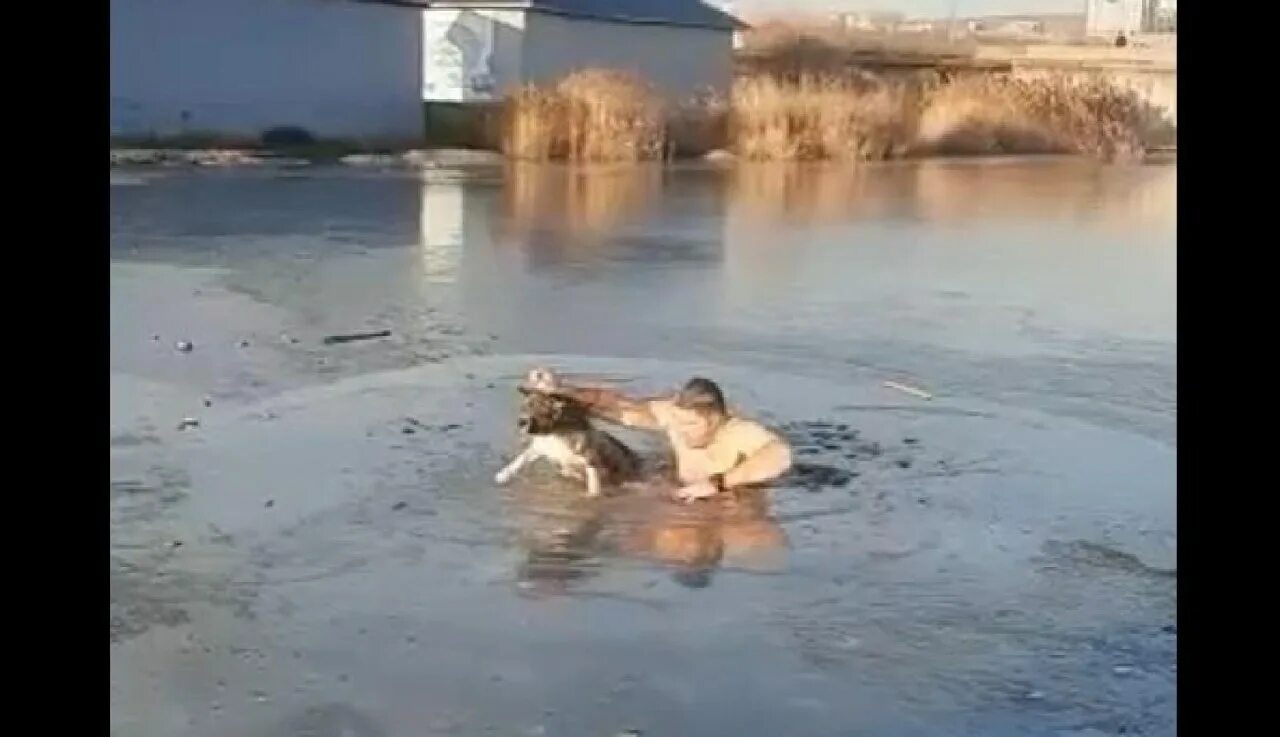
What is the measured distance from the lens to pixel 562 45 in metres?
3.37

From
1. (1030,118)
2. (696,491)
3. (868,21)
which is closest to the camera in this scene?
(696,491)

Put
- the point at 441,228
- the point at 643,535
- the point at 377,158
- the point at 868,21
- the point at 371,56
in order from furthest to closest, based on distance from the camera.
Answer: the point at 377,158, the point at 441,228, the point at 371,56, the point at 868,21, the point at 643,535

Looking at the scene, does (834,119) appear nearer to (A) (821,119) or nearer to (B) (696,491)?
(A) (821,119)

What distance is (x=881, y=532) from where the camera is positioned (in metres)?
2.09

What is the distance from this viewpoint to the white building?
3.19 m

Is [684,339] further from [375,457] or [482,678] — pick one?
[482,678]

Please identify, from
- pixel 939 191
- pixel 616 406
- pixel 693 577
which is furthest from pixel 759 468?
pixel 939 191

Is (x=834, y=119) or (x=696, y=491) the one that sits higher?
(x=834, y=119)

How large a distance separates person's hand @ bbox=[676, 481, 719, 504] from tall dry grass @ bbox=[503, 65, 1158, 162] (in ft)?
3.77

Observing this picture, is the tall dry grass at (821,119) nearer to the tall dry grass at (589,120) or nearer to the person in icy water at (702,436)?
the tall dry grass at (589,120)

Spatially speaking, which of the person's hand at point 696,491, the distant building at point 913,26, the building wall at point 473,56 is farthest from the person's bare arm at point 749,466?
the building wall at point 473,56

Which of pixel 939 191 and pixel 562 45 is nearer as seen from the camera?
pixel 562 45

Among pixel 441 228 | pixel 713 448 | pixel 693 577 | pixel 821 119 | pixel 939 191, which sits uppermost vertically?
pixel 821 119

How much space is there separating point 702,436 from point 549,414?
199 mm
